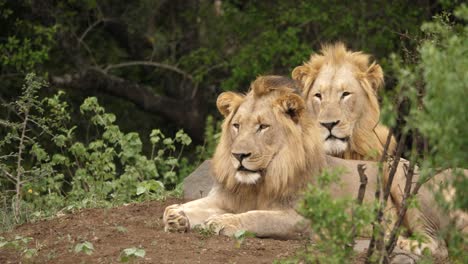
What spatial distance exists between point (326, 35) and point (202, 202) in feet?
24.5

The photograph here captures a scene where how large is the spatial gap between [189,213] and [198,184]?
150cm

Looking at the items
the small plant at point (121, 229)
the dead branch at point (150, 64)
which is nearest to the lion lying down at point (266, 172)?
the small plant at point (121, 229)

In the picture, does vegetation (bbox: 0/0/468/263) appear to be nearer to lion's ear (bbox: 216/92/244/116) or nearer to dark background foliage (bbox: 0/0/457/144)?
dark background foliage (bbox: 0/0/457/144)

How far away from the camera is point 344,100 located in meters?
9.20

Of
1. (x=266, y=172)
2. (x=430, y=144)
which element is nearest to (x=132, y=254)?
(x=266, y=172)

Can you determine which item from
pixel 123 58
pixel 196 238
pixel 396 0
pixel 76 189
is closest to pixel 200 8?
pixel 123 58

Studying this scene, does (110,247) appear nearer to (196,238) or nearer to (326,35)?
(196,238)

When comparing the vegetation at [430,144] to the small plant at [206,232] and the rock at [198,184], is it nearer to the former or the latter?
the small plant at [206,232]

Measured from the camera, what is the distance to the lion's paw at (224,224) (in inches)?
281

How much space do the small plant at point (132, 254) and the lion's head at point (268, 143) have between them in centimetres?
130

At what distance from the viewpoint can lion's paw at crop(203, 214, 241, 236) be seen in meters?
7.12

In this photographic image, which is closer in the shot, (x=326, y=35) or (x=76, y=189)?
(x=76, y=189)

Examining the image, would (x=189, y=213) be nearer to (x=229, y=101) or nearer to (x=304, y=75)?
(x=229, y=101)

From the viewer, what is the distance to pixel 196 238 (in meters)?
6.99
